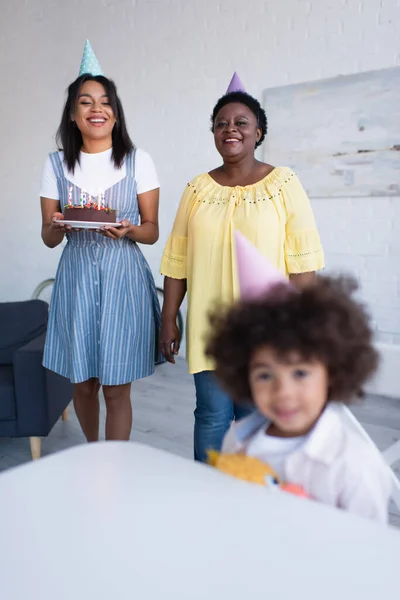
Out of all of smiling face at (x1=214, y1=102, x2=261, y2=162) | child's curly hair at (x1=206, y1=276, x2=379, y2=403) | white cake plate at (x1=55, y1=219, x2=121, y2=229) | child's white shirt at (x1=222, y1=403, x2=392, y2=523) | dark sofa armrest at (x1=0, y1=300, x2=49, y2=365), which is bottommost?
dark sofa armrest at (x1=0, y1=300, x2=49, y2=365)

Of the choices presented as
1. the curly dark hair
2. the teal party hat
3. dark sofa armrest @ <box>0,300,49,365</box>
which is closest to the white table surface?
the curly dark hair

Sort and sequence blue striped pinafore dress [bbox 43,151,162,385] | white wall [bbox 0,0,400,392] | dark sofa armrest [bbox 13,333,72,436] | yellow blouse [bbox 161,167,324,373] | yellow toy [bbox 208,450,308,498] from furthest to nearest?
white wall [bbox 0,0,400,392], dark sofa armrest [bbox 13,333,72,436], blue striped pinafore dress [bbox 43,151,162,385], yellow blouse [bbox 161,167,324,373], yellow toy [bbox 208,450,308,498]

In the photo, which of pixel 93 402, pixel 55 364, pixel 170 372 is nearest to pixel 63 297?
pixel 55 364

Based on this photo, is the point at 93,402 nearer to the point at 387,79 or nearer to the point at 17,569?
the point at 17,569

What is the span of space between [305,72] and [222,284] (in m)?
2.36

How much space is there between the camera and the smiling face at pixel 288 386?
73 centimetres

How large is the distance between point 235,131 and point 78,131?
1.77 ft

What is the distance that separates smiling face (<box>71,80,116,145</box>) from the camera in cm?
161

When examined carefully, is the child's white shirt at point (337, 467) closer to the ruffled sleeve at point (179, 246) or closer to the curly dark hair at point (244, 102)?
the ruffled sleeve at point (179, 246)

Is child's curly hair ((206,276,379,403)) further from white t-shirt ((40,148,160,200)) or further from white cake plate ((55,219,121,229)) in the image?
white t-shirt ((40,148,160,200))

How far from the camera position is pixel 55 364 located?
1.71 m

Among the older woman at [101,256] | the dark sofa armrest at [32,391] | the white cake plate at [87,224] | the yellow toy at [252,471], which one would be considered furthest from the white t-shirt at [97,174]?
the yellow toy at [252,471]

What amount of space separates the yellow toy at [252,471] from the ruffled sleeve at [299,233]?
0.71m

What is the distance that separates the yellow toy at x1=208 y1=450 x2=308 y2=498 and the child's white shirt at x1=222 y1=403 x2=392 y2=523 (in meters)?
0.03
